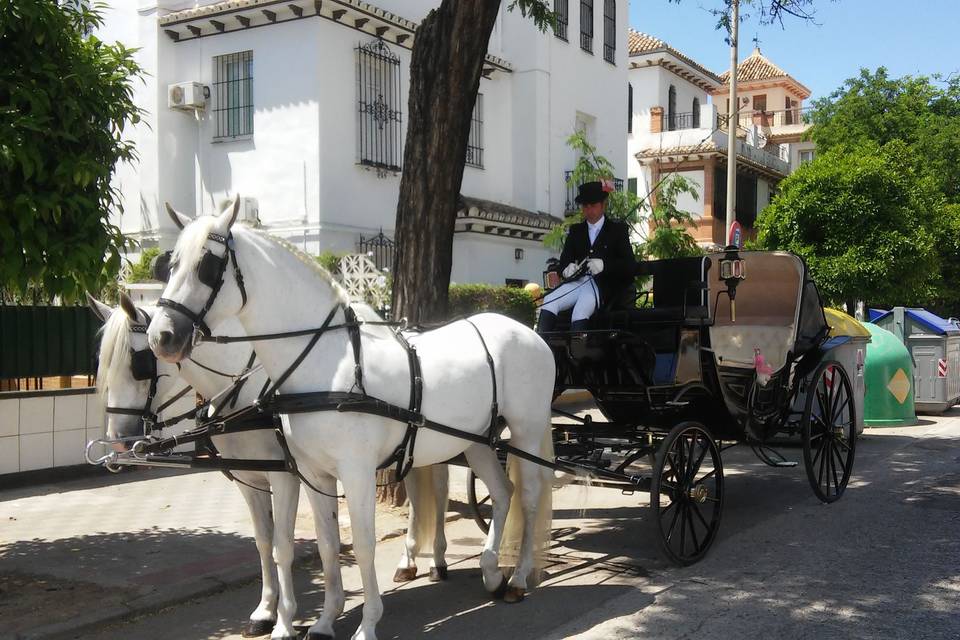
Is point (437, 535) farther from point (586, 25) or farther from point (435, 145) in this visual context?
point (586, 25)

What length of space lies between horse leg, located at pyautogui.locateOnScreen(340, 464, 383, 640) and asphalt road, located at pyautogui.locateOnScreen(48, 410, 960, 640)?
0.43 m

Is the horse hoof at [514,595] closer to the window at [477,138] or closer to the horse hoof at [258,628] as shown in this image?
the horse hoof at [258,628]

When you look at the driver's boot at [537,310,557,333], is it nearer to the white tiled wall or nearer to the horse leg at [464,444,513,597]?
the horse leg at [464,444,513,597]

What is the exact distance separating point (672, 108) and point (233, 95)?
20099 millimetres

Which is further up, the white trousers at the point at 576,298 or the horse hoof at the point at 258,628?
the white trousers at the point at 576,298

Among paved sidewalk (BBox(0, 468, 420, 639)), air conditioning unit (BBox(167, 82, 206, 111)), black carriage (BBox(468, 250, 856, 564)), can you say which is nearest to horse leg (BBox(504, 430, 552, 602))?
black carriage (BBox(468, 250, 856, 564))

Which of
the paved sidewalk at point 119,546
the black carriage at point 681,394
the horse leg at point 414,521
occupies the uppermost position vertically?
the black carriage at point 681,394

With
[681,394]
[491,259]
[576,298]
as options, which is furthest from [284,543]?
[491,259]

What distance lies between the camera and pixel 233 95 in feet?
53.4

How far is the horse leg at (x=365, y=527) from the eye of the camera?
4.39 metres

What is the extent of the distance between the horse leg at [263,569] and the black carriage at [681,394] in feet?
6.25

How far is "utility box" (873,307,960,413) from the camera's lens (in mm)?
14625

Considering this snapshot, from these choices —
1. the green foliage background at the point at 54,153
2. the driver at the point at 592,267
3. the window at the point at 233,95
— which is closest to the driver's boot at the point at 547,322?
the driver at the point at 592,267

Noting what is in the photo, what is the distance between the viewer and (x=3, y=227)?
4766mm
